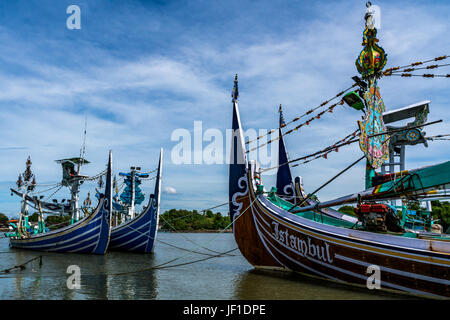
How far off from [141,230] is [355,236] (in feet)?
62.0

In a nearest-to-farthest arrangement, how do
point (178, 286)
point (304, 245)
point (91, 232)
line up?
1. point (304, 245)
2. point (178, 286)
3. point (91, 232)

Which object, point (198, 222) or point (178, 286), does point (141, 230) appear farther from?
point (198, 222)

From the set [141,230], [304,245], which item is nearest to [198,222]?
[141,230]

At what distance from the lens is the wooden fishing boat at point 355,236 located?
886 cm

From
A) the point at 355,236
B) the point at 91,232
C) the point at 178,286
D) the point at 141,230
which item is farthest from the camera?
the point at 141,230

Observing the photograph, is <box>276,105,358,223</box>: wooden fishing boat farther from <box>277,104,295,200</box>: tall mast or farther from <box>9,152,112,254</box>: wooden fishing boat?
<box>9,152,112,254</box>: wooden fishing boat

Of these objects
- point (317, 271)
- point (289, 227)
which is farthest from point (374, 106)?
point (317, 271)

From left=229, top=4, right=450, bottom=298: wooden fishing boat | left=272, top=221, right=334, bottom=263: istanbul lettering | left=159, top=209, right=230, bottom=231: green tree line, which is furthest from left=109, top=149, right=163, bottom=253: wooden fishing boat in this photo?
left=159, top=209, right=230, bottom=231: green tree line

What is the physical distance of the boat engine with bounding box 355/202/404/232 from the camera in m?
10.4

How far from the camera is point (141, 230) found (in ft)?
86.8

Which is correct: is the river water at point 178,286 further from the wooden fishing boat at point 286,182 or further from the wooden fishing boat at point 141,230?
the wooden fishing boat at point 141,230

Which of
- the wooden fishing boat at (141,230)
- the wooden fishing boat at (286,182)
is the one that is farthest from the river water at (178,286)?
the wooden fishing boat at (141,230)
